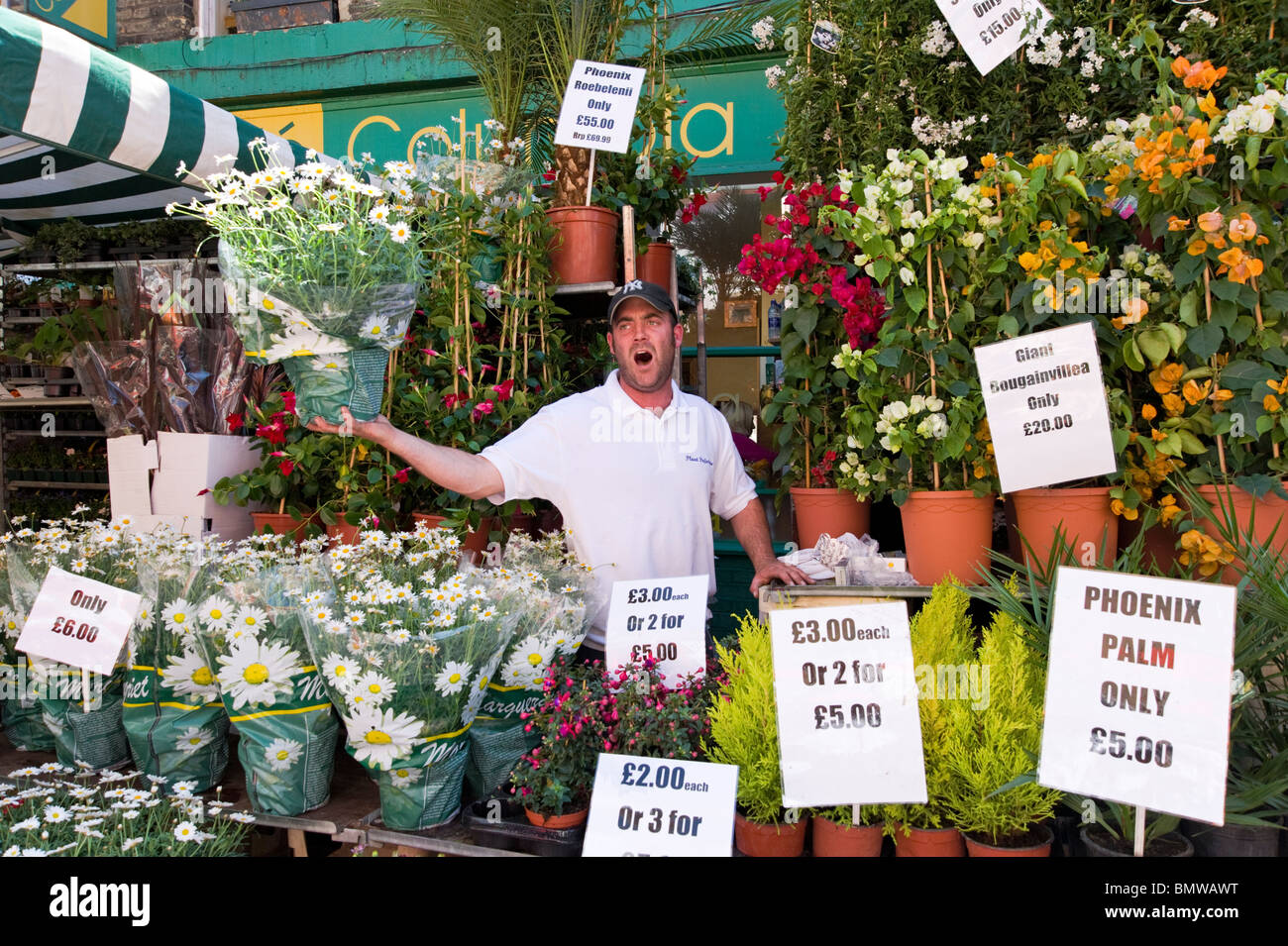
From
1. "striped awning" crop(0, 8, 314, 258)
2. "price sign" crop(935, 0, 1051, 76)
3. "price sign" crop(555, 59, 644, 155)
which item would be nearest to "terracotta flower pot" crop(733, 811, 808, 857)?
"striped awning" crop(0, 8, 314, 258)

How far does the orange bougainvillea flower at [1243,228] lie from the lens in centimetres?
160

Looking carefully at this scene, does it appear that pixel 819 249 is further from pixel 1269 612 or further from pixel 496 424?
pixel 1269 612

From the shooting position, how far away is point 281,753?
1.62m

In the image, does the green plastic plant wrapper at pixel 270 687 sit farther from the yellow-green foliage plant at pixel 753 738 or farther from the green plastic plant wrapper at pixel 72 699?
the yellow-green foliage plant at pixel 753 738

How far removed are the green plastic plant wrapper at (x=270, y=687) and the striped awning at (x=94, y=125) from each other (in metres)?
0.92

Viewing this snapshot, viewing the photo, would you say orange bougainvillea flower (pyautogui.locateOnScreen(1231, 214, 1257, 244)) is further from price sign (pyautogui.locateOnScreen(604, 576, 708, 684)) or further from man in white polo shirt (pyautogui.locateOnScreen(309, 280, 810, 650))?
man in white polo shirt (pyautogui.locateOnScreen(309, 280, 810, 650))

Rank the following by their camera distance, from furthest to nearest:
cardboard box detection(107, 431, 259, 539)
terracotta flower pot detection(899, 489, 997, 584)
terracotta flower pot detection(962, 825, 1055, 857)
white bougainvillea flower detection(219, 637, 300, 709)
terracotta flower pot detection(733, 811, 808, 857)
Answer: cardboard box detection(107, 431, 259, 539) < terracotta flower pot detection(899, 489, 997, 584) < white bougainvillea flower detection(219, 637, 300, 709) < terracotta flower pot detection(733, 811, 808, 857) < terracotta flower pot detection(962, 825, 1055, 857)

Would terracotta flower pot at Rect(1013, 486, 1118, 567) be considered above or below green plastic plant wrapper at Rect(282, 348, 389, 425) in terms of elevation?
below

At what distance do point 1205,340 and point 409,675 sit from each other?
1.63 meters

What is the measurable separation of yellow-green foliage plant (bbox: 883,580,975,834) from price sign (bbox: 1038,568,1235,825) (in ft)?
0.64

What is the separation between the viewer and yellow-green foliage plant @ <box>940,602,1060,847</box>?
1.35m

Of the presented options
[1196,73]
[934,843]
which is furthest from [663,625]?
[1196,73]
